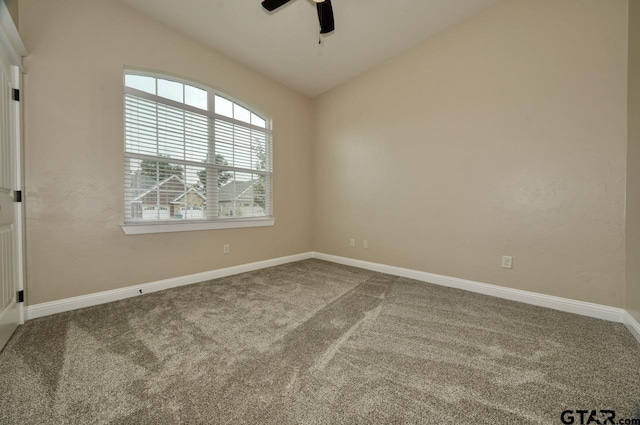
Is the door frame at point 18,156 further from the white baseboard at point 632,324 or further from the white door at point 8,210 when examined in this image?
the white baseboard at point 632,324

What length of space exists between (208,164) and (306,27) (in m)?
2.03

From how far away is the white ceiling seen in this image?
2.48m

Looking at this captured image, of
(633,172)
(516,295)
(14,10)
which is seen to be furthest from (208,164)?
(633,172)

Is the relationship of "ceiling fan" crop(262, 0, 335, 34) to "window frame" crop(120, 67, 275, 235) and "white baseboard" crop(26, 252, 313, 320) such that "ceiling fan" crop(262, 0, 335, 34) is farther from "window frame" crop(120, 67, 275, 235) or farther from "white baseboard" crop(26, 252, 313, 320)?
"white baseboard" crop(26, 252, 313, 320)

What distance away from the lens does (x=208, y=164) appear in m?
3.08

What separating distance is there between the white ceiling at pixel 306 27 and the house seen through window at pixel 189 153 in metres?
0.64

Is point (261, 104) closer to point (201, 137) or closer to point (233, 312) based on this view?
point (201, 137)

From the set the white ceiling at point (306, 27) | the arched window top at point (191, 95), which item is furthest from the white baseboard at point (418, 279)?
the white ceiling at point (306, 27)

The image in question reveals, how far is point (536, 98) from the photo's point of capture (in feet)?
7.47

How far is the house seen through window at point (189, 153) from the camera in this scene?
2553mm

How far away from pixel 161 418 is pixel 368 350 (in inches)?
45.2

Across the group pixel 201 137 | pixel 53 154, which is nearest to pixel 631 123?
pixel 201 137

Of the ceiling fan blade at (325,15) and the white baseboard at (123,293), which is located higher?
the ceiling fan blade at (325,15)

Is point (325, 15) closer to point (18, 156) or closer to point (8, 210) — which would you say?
point (18, 156)
